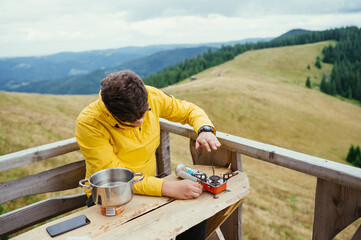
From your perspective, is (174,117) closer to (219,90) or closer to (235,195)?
(235,195)

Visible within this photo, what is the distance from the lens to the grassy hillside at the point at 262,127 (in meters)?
9.92

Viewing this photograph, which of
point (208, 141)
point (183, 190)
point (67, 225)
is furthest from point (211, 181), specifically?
point (67, 225)

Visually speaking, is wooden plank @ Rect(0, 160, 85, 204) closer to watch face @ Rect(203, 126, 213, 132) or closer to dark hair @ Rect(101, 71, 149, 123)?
dark hair @ Rect(101, 71, 149, 123)

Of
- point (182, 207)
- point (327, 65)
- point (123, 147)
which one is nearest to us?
point (182, 207)

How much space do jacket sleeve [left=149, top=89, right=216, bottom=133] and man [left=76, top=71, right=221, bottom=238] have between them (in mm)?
12

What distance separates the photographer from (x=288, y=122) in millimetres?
37938

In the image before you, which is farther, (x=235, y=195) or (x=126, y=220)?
(x=235, y=195)

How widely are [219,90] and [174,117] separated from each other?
41438 millimetres

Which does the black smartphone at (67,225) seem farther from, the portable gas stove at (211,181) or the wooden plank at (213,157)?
the wooden plank at (213,157)

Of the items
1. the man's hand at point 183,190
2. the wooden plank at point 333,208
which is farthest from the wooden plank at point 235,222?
the wooden plank at point 333,208

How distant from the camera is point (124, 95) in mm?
1958

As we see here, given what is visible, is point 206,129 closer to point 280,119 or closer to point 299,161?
point 299,161

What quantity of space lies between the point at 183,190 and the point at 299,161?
894 millimetres

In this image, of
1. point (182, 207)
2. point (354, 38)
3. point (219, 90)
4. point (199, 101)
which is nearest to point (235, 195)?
point (182, 207)
